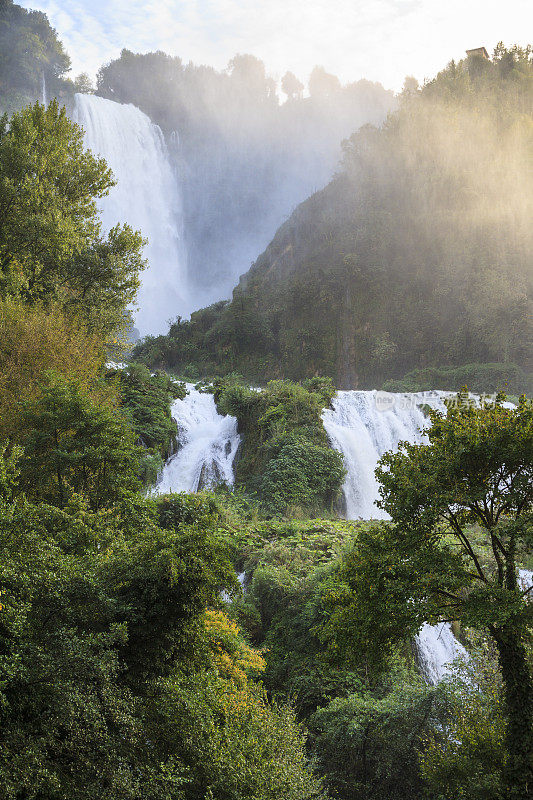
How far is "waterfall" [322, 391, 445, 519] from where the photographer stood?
21422 mm

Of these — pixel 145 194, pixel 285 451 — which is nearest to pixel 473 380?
pixel 285 451

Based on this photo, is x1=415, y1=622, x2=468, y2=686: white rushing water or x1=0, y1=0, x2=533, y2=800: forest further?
x1=415, y1=622, x2=468, y2=686: white rushing water

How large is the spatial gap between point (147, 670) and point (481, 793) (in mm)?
4610

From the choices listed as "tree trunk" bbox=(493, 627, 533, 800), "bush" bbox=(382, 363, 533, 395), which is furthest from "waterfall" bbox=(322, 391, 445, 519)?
"tree trunk" bbox=(493, 627, 533, 800)

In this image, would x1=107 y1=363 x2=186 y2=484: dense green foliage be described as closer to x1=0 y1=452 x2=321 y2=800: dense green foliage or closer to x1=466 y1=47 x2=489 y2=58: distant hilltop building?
x1=0 y1=452 x2=321 y2=800: dense green foliage

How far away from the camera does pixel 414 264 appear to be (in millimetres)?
44469

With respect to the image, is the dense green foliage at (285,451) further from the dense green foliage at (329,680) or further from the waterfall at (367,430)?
the dense green foliage at (329,680)

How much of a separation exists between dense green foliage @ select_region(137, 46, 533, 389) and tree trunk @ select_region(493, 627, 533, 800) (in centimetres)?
3558

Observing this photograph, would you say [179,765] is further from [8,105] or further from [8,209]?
[8,105]

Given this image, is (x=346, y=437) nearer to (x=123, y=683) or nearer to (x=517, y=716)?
(x=517, y=716)

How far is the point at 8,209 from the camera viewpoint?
15.7 meters

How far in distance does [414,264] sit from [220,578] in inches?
1702

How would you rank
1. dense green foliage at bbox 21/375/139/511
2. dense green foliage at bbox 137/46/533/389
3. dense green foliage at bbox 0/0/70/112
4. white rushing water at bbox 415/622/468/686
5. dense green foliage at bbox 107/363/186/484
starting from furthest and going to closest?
dense green foliage at bbox 0/0/70/112 → dense green foliage at bbox 137/46/533/389 → dense green foliage at bbox 107/363/186/484 → white rushing water at bbox 415/622/468/686 → dense green foliage at bbox 21/375/139/511

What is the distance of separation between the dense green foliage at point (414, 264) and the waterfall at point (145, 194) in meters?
20.2
